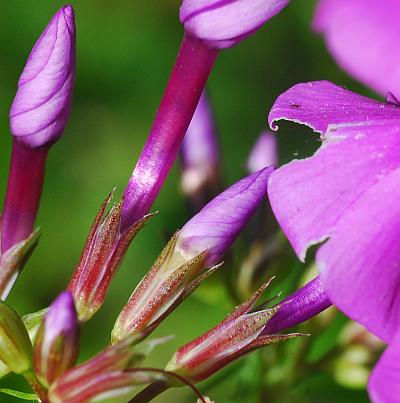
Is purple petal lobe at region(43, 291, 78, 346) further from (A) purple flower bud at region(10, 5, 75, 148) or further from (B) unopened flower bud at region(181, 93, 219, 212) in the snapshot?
(B) unopened flower bud at region(181, 93, 219, 212)

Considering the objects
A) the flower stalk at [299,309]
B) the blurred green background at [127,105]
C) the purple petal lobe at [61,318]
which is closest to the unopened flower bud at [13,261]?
the purple petal lobe at [61,318]

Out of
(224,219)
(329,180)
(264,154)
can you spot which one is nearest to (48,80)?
(224,219)

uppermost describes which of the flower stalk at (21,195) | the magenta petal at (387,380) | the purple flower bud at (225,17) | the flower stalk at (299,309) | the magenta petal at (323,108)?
the purple flower bud at (225,17)

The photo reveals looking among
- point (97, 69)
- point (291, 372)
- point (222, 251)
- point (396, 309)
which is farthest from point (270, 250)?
point (97, 69)

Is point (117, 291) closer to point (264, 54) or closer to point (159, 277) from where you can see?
point (264, 54)

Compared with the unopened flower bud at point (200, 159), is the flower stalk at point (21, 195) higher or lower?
higher

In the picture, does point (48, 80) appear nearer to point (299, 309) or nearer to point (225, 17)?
point (225, 17)

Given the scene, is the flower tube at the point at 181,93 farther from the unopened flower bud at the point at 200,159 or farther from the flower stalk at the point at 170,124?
the unopened flower bud at the point at 200,159
